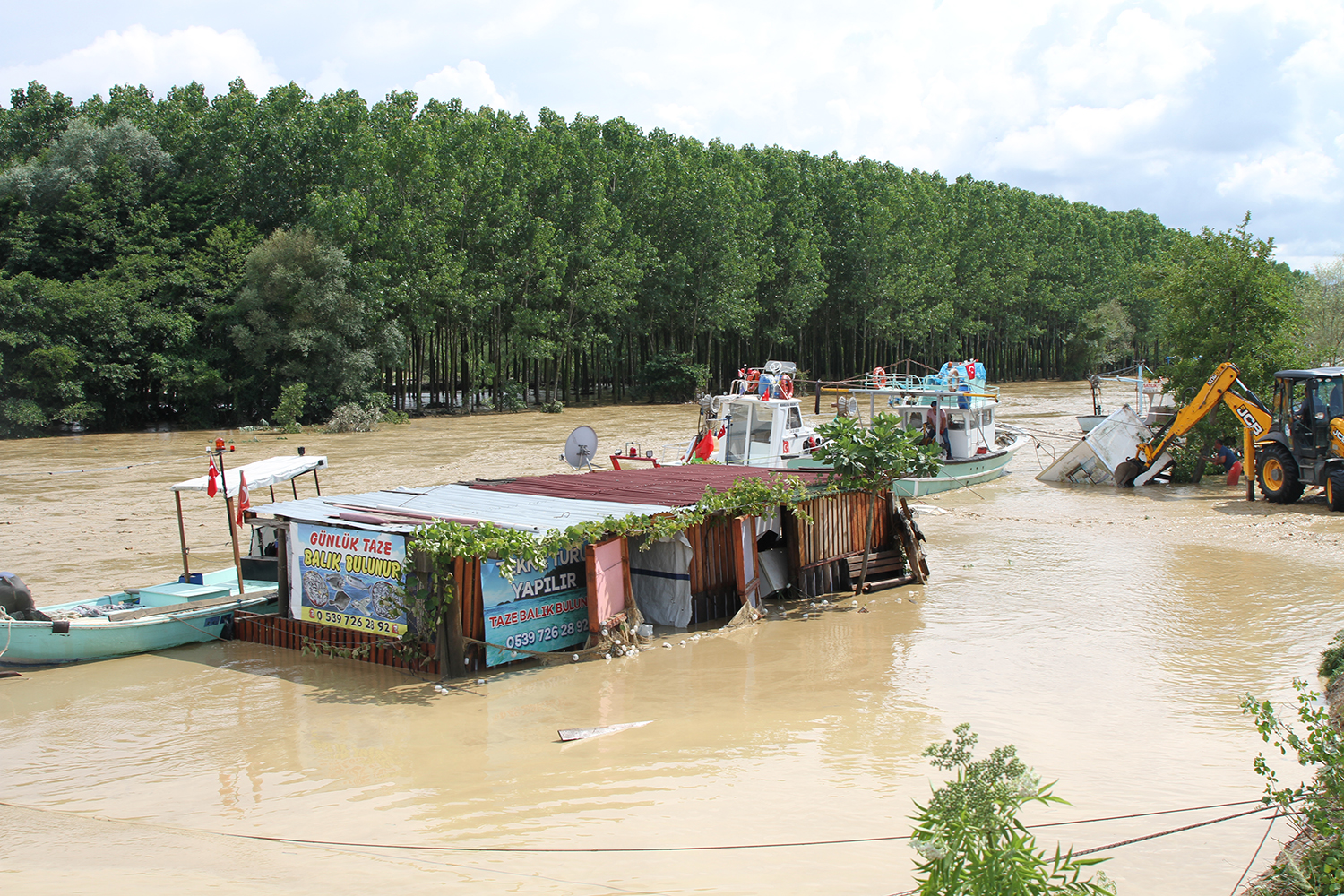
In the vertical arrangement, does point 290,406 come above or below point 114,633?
above

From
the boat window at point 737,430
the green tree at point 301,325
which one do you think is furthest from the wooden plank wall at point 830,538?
the green tree at point 301,325

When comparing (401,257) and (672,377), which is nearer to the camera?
(401,257)

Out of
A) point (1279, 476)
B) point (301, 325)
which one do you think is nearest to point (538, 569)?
point (1279, 476)

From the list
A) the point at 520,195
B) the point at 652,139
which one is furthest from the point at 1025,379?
the point at 520,195

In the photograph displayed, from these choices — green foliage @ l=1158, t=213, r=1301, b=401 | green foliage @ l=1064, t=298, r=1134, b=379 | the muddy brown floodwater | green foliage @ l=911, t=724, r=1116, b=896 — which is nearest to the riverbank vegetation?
green foliage @ l=1158, t=213, r=1301, b=401

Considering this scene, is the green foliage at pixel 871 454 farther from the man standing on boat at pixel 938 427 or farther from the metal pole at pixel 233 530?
the man standing on boat at pixel 938 427

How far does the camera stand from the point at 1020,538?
69.7 ft

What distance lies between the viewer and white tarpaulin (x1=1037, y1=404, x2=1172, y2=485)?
2847 centimetres

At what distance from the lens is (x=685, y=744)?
9.74 metres

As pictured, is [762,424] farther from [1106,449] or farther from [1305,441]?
[1305,441]

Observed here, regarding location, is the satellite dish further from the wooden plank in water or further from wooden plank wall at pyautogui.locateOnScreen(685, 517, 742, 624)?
the wooden plank in water

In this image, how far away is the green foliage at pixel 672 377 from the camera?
210 ft

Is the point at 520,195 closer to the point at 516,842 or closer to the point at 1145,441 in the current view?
the point at 1145,441

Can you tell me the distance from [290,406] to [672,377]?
25871mm
